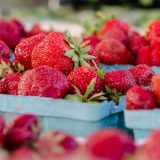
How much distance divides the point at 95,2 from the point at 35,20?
2.34 ft

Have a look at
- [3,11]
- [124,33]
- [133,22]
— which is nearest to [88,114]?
[124,33]

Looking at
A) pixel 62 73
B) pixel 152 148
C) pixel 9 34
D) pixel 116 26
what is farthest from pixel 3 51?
pixel 152 148

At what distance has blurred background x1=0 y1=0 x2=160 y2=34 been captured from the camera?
4590 mm

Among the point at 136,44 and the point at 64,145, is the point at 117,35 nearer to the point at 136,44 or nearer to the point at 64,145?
the point at 136,44

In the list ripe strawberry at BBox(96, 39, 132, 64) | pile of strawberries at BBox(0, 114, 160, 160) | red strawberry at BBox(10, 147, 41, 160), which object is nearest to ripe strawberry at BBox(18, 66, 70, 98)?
A: pile of strawberries at BBox(0, 114, 160, 160)

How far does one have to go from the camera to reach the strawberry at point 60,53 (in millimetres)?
1555

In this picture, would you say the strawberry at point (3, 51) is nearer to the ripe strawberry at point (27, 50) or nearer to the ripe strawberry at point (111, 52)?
the ripe strawberry at point (27, 50)

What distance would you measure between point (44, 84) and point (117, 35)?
0.98 m

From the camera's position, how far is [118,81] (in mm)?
1466

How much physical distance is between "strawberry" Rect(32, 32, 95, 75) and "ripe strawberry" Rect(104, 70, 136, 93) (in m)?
0.11

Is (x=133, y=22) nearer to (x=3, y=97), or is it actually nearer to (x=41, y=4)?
(x=41, y=4)

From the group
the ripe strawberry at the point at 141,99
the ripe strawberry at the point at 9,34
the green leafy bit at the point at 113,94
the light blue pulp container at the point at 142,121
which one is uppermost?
the ripe strawberry at the point at 141,99

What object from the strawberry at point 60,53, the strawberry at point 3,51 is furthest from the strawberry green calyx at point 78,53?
the strawberry at point 3,51

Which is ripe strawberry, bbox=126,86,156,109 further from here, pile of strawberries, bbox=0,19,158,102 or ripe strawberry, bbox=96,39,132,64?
ripe strawberry, bbox=96,39,132,64
